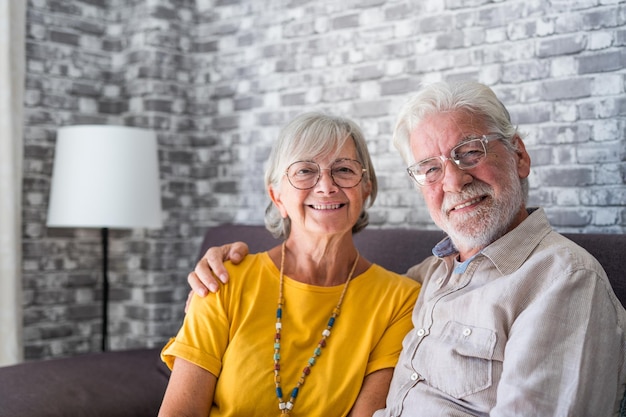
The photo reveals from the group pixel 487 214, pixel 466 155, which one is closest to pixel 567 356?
pixel 487 214

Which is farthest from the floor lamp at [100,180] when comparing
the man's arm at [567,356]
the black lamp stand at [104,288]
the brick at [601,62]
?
the man's arm at [567,356]

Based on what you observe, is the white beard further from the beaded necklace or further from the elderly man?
the beaded necklace

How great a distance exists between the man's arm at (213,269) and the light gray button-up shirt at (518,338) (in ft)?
1.67

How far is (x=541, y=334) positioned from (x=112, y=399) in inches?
59.1

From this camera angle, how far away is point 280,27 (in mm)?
3227

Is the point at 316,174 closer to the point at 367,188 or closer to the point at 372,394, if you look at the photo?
the point at 367,188

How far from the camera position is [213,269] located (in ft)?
6.26

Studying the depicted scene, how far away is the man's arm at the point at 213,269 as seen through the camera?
1.87 metres

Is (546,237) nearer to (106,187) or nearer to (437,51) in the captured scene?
(437,51)

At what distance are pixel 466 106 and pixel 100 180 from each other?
5.72 feet

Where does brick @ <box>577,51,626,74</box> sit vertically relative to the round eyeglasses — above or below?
above

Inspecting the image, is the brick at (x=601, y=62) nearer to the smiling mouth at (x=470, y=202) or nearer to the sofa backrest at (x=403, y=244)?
the sofa backrest at (x=403, y=244)

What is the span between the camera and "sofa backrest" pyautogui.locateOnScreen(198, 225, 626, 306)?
5.88 ft

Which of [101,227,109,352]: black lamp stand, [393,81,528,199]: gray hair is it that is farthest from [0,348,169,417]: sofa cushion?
[393,81,528,199]: gray hair
